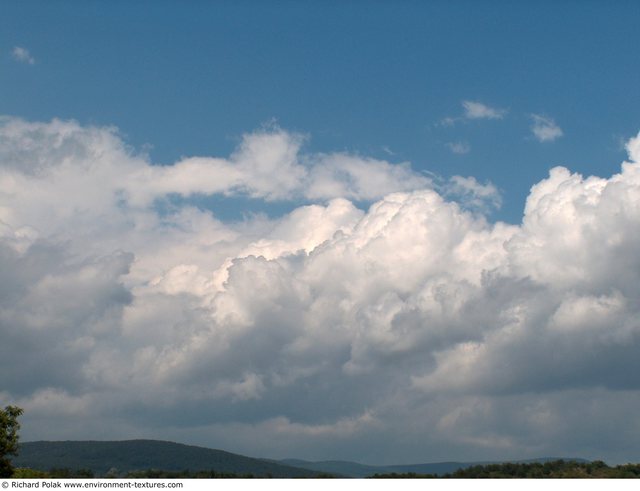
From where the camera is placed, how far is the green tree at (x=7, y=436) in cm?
11900

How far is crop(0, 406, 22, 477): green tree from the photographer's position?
390 ft

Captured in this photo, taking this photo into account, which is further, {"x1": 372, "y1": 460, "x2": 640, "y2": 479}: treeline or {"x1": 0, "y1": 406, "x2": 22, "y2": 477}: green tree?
{"x1": 372, "y1": 460, "x2": 640, "y2": 479}: treeline

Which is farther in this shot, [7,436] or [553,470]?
[553,470]

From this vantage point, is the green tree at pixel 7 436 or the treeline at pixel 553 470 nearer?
the green tree at pixel 7 436

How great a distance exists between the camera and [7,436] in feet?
392
